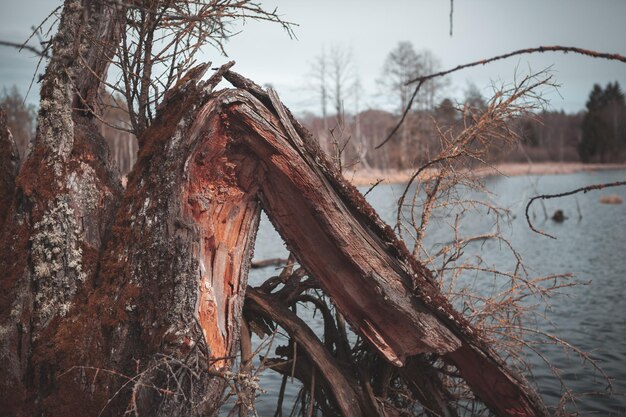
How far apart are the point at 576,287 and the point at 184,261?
11.0 m

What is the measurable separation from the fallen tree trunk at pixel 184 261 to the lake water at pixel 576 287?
1.23m

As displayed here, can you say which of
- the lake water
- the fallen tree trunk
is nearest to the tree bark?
the fallen tree trunk

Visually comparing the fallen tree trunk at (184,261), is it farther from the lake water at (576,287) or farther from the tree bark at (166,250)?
the lake water at (576,287)

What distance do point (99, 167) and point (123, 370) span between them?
4.90 ft

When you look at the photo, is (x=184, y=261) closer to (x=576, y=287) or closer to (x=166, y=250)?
(x=166, y=250)

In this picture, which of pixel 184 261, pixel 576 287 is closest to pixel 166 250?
pixel 184 261

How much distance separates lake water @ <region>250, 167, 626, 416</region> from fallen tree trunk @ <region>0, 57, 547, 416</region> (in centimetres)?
123

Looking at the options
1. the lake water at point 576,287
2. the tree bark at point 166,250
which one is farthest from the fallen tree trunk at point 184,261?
the lake water at point 576,287

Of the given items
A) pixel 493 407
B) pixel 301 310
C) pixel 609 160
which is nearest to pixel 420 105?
Result: pixel 609 160

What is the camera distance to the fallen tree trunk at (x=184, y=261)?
128 inches

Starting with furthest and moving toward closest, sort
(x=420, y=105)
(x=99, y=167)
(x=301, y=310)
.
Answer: (x=420, y=105) → (x=301, y=310) → (x=99, y=167)

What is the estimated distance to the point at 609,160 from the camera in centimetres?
5659

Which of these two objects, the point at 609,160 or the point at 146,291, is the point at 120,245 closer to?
the point at 146,291

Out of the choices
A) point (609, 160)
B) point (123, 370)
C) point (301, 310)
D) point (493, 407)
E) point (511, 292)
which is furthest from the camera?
point (609, 160)
